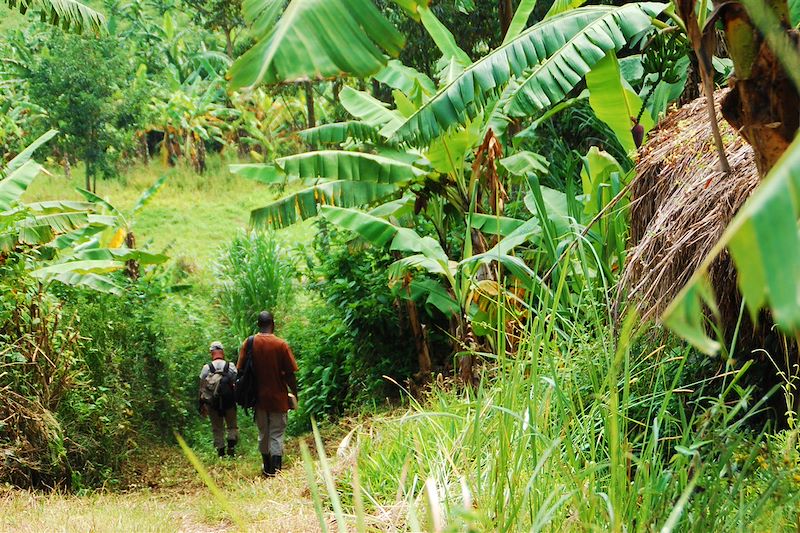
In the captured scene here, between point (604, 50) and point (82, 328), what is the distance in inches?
247

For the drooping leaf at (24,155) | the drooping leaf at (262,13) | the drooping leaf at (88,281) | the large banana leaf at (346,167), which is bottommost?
the drooping leaf at (88,281)

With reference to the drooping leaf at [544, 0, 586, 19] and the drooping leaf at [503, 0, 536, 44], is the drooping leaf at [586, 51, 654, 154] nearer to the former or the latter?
the drooping leaf at [544, 0, 586, 19]

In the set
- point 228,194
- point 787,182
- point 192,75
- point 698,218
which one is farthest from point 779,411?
point 192,75

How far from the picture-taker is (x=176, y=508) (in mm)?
6617

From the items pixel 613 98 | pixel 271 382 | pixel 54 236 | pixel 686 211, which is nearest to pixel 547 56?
pixel 613 98

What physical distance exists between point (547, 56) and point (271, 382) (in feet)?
12.5

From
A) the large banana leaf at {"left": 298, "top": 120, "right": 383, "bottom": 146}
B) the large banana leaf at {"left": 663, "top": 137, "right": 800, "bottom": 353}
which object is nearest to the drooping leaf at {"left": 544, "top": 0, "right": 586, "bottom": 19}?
the large banana leaf at {"left": 298, "top": 120, "right": 383, "bottom": 146}

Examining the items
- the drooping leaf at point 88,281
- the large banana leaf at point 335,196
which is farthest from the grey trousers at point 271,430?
the drooping leaf at point 88,281

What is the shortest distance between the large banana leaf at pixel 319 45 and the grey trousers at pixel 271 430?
591cm

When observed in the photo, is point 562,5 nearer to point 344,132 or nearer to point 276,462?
point 344,132

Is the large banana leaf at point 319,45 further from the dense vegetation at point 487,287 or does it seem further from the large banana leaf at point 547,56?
the large banana leaf at point 547,56

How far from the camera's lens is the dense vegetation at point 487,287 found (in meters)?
2.56

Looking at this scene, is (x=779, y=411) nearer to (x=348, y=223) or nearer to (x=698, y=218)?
(x=698, y=218)

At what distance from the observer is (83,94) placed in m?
19.1
